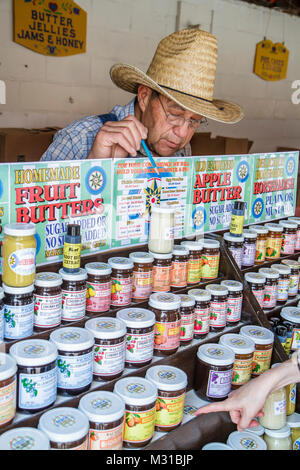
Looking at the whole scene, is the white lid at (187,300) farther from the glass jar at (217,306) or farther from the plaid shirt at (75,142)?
the plaid shirt at (75,142)

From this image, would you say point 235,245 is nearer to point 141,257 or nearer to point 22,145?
point 141,257

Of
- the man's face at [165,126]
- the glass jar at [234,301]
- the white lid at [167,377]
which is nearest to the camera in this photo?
the white lid at [167,377]

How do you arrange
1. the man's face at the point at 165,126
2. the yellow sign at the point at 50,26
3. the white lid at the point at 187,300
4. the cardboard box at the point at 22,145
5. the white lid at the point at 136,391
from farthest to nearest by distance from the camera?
the yellow sign at the point at 50,26 < the cardboard box at the point at 22,145 < the man's face at the point at 165,126 < the white lid at the point at 187,300 < the white lid at the point at 136,391

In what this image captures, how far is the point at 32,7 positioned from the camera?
11.4 ft

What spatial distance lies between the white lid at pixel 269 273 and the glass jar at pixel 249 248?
63 mm

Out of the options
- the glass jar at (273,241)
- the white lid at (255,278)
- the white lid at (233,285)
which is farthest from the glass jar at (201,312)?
the glass jar at (273,241)

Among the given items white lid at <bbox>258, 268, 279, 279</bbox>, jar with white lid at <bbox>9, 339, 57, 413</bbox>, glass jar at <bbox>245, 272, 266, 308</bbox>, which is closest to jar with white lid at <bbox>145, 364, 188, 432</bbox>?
jar with white lid at <bbox>9, 339, 57, 413</bbox>

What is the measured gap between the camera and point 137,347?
144cm

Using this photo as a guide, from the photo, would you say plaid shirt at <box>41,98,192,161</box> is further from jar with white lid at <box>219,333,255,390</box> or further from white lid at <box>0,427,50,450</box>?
white lid at <box>0,427,50,450</box>

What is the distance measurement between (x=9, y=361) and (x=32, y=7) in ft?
10.0

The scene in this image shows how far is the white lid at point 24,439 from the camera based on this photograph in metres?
1.06

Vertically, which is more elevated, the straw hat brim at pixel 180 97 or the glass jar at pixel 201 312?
the straw hat brim at pixel 180 97
